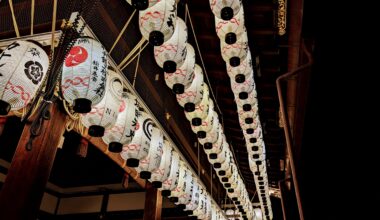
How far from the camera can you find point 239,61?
6059 mm

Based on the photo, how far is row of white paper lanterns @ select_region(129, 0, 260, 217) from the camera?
12.9ft

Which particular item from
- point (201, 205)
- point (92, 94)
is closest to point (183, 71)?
point (92, 94)

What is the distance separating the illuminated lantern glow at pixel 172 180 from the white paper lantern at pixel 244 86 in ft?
7.29

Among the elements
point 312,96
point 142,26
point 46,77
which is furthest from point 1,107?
point 312,96

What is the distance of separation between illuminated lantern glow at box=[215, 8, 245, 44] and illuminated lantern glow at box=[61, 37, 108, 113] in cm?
282

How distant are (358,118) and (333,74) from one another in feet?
1.93

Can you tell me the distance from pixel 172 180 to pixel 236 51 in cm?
322

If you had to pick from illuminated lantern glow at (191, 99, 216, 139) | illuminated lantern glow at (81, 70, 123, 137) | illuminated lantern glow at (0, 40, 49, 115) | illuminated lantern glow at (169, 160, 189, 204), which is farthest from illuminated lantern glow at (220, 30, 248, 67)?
illuminated lantern glow at (0, 40, 49, 115)

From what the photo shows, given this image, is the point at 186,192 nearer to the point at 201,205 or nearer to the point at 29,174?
the point at 201,205

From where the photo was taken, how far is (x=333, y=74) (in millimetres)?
2617

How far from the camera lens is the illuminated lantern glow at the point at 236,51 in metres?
5.91

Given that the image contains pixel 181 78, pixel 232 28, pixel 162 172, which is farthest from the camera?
pixel 162 172

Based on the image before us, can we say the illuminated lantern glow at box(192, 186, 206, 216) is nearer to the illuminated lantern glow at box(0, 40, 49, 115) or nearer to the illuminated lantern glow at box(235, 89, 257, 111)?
the illuminated lantern glow at box(235, 89, 257, 111)

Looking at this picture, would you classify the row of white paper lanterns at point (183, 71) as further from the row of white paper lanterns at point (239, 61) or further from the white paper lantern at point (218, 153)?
the row of white paper lanterns at point (239, 61)
